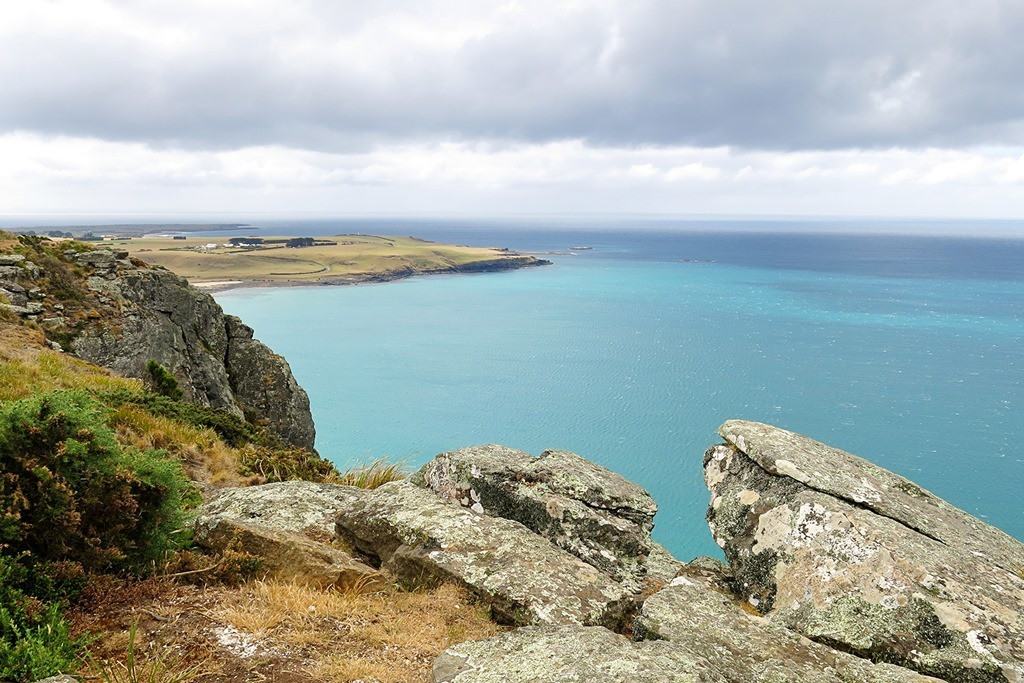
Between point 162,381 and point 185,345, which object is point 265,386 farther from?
point 162,381

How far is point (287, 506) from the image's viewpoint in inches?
399

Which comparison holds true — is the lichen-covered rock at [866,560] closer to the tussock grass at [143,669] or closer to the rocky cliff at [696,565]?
the rocky cliff at [696,565]

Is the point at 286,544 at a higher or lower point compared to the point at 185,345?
lower

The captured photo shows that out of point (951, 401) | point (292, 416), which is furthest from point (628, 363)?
point (292, 416)

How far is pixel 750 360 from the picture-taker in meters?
78.5

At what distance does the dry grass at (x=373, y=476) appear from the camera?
1495 cm

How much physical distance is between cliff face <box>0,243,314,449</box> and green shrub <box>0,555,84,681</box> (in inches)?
752

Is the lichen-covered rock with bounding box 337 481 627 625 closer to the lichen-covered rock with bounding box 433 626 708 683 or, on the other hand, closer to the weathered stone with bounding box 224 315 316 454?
the lichen-covered rock with bounding box 433 626 708 683

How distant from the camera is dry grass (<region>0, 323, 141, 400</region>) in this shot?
13102mm

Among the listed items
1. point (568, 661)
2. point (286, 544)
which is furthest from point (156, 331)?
point (568, 661)

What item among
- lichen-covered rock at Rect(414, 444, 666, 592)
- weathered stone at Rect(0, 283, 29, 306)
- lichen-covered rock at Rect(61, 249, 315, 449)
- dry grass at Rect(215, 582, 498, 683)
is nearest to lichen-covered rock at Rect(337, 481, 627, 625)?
dry grass at Rect(215, 582, 498, 683)

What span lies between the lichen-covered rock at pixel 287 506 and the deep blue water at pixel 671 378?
93.6 ft

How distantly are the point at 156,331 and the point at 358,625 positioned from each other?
74.5 ft

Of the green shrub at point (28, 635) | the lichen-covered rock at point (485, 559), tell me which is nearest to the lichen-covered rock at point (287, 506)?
the lichen-covered rock at point (485, 559)
